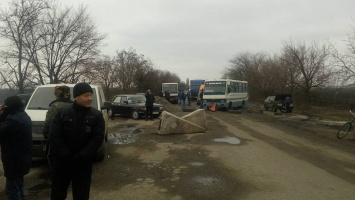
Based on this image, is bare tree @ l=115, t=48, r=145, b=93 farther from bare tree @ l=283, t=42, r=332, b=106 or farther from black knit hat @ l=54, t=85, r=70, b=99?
black knit hat @ l=54, t=85, r=70, b=99

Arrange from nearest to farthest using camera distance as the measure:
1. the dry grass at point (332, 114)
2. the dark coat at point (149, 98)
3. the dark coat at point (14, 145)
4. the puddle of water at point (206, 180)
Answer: the dark coat at point (14, 145) < the puddle of water at point (206, 180) < the dark coat at point (149, 98) < the dry grass at point (332, 114)

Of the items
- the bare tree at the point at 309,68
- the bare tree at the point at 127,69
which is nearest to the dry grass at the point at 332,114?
the bare tree at the point at 309,68

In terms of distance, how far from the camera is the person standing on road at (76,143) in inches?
147

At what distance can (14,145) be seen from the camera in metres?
4.93

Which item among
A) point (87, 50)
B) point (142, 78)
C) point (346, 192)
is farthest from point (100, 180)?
point (142, 78)

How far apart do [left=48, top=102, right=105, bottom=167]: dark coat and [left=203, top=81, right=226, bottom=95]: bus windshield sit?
2703 centimetres

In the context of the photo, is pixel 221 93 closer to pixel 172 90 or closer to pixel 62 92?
pixel 172 90

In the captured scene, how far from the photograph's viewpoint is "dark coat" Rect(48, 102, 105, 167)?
372 cm

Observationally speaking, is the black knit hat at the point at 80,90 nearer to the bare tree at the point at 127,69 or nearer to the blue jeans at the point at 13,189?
the blue jeans at the point at 13,189

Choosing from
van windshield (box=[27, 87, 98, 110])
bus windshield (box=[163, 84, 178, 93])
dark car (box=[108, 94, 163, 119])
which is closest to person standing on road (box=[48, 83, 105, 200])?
van windshield (box=[27, 87, 98, 110])

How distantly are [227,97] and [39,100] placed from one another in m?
22.5

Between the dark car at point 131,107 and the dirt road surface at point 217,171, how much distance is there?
9.36m

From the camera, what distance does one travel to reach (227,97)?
30.5 m

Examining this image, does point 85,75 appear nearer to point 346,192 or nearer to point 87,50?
point 87,50
